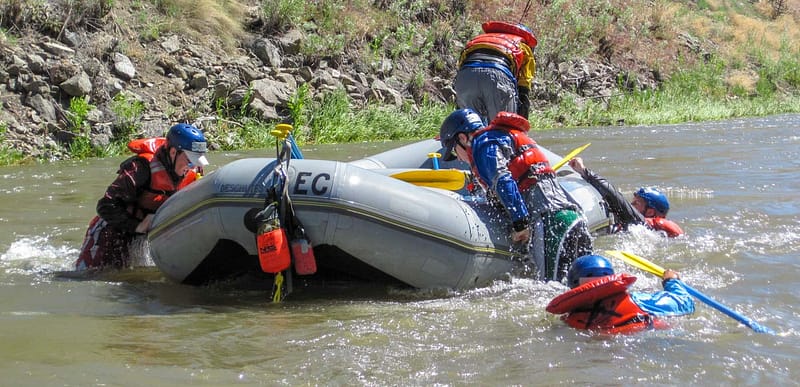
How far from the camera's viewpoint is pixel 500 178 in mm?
4875

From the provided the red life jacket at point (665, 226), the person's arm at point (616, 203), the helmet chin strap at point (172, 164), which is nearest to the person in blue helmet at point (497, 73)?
the person's arm at point (616, 203)

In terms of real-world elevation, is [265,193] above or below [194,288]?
above

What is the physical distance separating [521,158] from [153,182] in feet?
6.84

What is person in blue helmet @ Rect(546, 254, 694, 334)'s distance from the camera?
3904mm

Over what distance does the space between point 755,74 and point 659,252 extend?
20.1m

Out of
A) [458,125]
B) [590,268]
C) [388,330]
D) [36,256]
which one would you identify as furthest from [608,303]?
[36,256]

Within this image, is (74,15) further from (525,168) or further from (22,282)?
(525,168)

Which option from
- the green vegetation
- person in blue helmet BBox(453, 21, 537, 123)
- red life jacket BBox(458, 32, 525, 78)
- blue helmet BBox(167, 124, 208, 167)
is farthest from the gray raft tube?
the green vegetation

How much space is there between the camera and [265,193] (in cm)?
457

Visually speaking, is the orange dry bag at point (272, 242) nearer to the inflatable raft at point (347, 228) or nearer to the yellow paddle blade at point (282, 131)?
the inflatable raft at point (347, 228)

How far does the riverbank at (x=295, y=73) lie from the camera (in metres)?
11.2

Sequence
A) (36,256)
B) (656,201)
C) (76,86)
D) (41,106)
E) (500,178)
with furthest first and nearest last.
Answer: (76,86) → (41,106) → (656,201) → (36,256) → (500,178)

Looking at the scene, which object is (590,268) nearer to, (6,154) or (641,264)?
(641,264)

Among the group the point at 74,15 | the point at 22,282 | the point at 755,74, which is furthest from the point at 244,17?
the point at 755,74
